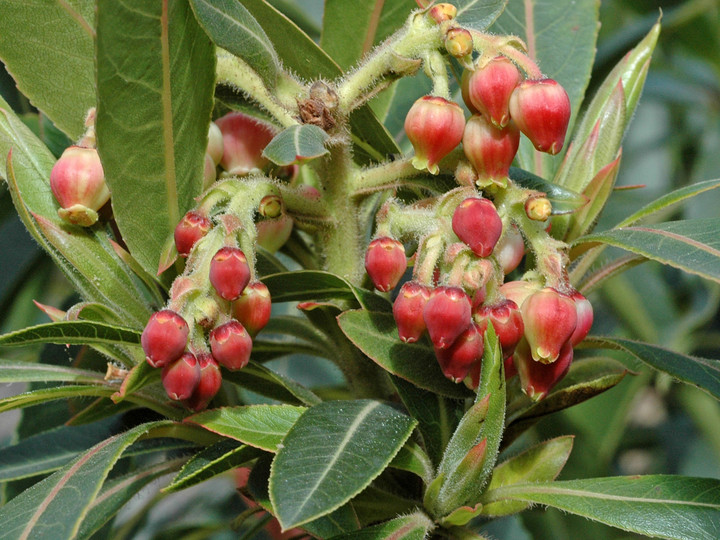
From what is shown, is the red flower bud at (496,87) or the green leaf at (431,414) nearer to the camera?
the red flower bud at (496,87)

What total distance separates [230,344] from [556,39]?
81 cm

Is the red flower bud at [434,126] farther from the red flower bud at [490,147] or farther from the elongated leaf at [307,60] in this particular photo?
the elongated leaf at [307,60]

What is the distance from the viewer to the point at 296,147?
0.83 metres

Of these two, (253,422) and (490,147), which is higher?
(490,147)

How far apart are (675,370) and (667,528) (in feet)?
0.68

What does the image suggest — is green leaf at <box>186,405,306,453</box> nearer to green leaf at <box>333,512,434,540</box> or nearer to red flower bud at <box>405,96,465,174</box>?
green leaf at <box>333,512,434,540</box>

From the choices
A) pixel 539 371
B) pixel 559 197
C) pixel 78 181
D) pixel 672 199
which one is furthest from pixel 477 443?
pixel 78 181

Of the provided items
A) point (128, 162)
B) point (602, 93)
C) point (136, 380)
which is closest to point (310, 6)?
point (602, 93)

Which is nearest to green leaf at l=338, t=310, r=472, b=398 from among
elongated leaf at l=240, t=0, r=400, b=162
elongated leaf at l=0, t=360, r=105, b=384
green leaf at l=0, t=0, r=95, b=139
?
elongated leaf at l=240, t=0, r=400, b=162

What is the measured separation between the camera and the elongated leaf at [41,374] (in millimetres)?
1024

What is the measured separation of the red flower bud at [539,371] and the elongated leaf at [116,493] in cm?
51

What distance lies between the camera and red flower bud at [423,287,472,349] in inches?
32.5

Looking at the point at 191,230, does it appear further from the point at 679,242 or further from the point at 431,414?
the point at 679,242

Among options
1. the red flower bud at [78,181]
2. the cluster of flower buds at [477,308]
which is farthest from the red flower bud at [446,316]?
the red flower bud at [78,181]
